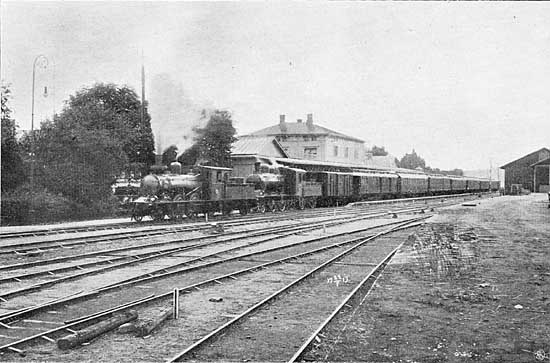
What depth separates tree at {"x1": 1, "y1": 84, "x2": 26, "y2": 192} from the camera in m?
21.6

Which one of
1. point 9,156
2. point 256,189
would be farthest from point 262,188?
point 9,156

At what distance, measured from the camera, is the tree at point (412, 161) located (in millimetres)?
124875

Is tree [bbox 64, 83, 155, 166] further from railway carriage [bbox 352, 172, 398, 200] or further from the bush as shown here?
railway carriage [bbox 352, 172, 398, 200]

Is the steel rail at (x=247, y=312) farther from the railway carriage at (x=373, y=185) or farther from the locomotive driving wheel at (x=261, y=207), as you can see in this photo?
the railway carriage at (x=373, y=185)

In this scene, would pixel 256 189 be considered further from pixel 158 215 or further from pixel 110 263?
pixel 110 263

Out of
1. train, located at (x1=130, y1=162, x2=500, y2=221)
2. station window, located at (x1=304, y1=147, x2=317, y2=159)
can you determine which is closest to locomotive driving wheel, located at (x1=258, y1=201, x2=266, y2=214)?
train, located at (x1=130, y1=162, x2=500, y2=221)

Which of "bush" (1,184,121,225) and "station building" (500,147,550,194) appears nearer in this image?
"bush" (1,184,121,225)

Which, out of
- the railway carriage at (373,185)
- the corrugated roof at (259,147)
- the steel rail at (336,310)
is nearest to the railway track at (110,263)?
the steel rail at (336,310)

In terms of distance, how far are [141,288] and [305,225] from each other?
1272 centimetres

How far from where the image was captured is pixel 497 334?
6141 mm

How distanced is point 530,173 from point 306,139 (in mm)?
30258

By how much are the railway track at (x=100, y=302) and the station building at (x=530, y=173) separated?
5756cm

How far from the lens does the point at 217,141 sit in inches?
1724

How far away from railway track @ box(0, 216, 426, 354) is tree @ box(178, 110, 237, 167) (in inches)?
1212
